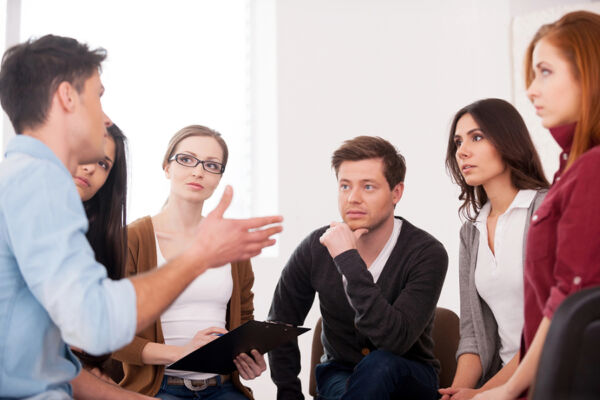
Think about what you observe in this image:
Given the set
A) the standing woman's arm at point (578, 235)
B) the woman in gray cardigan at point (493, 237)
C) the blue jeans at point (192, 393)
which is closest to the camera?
the standing woman's arm at point (578, 235)

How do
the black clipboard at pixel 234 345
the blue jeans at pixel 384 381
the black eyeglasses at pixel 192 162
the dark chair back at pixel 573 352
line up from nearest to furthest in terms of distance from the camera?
the dark chair back at pixel 573 352
the black clipboard at pixel 234 345
the blue jeans at pixel 384 381
the black eyeglasses at pixel 192 162

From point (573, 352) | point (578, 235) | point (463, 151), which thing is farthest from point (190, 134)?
point (573, 352)

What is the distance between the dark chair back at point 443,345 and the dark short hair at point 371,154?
1.99ft

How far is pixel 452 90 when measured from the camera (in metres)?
3.98

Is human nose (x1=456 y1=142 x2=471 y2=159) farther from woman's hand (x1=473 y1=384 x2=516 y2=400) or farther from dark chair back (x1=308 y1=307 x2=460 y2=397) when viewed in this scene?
woman's hand (x1=473 y1=384 x2=516 y2=400)

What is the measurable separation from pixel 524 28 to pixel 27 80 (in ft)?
9.76

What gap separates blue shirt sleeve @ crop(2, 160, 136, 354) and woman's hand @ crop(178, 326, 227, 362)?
964 millimetres

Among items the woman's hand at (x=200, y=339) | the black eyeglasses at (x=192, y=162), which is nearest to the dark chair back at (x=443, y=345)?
the woman's hand at (x=200, y=339)

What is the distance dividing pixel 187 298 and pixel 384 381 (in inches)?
31.9

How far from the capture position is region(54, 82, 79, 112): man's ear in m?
1.26

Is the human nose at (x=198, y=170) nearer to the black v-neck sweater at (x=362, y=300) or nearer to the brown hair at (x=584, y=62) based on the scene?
the black v-neck sweater at (x=362, y=300)

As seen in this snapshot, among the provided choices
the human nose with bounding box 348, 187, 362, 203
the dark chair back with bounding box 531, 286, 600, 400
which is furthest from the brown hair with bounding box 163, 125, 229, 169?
the dark chair back with bounding box 531, 286, 600, 400

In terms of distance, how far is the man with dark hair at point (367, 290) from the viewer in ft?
6.54

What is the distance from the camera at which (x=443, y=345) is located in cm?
246
